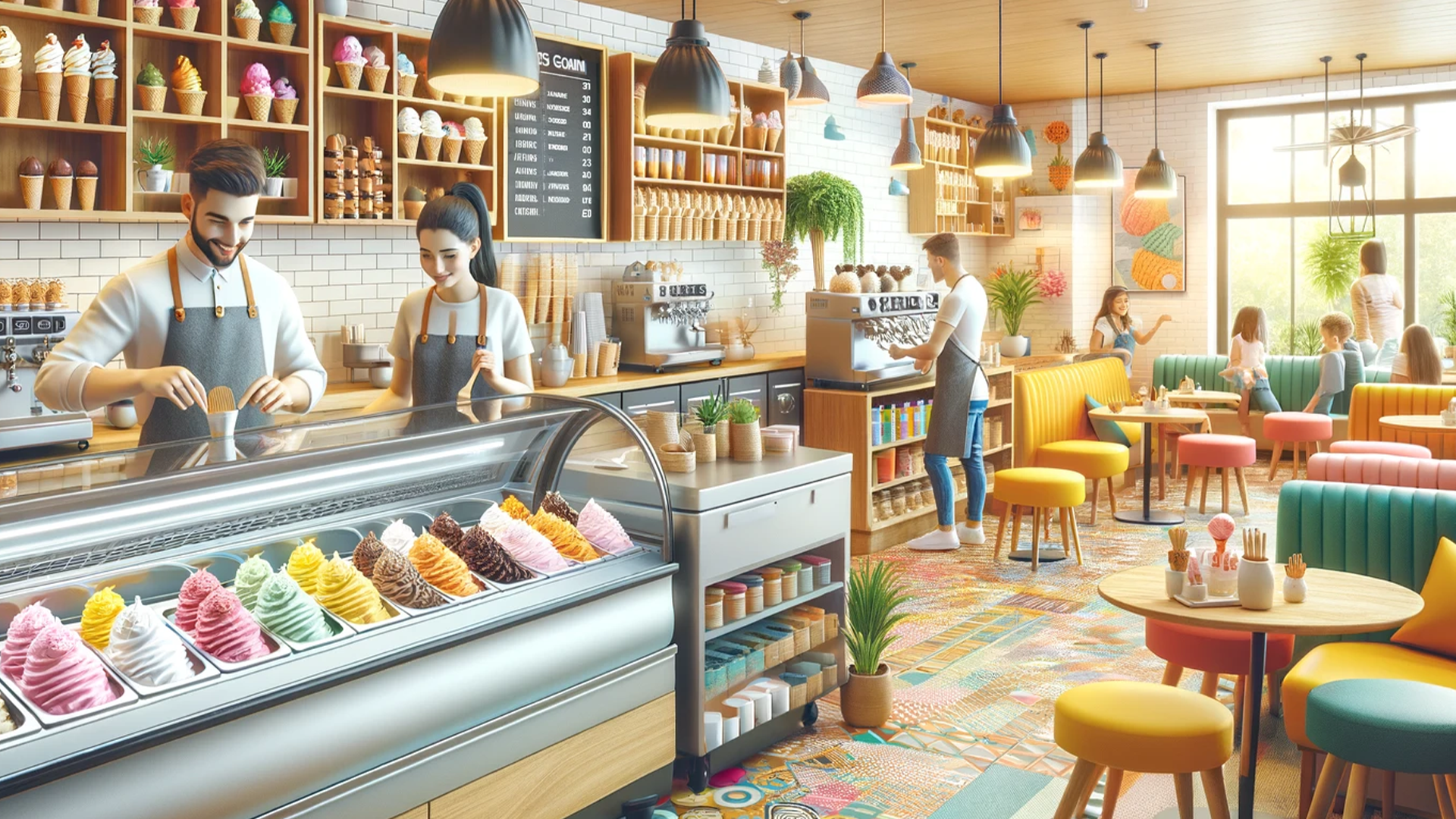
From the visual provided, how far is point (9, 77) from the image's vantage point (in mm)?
4629

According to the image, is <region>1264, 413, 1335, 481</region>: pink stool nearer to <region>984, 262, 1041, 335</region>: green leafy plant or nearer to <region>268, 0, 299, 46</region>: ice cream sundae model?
<region>984, 262, 1041, 335</region>: green leafy plant

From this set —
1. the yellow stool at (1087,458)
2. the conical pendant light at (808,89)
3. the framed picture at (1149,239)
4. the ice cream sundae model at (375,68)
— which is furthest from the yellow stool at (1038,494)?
the framed picture at (1149,239)

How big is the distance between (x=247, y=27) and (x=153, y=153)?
2.31ft

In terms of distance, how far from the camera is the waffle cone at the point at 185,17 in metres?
5.12

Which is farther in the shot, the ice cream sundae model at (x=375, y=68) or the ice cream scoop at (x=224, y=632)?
the ice cream sundae model at (x=375, y=68)

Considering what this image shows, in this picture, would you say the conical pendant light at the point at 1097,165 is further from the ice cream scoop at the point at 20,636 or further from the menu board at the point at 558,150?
the ice cream scoop at the point at 20,636

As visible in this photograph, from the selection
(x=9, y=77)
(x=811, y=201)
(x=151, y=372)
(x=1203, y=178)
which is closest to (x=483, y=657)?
(x=151, y=372)

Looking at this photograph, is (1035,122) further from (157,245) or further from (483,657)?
(483,657)

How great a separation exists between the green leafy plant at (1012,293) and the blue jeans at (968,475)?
379cm

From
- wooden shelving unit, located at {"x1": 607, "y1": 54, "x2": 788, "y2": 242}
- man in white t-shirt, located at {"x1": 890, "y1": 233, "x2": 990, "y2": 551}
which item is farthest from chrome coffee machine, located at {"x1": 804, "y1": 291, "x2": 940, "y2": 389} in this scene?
wooden shelving unit, located at {"x1": 607, "y1": 54, "x2": 788, "y2": 242}

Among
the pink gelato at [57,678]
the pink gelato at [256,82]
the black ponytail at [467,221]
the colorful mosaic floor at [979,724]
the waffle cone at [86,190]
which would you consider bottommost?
the colorful mosaic floor at [979,724]

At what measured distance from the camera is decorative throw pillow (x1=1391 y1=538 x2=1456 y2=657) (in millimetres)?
3758

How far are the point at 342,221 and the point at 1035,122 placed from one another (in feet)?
26.0

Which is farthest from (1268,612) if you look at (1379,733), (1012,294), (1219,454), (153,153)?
(1012,294)
